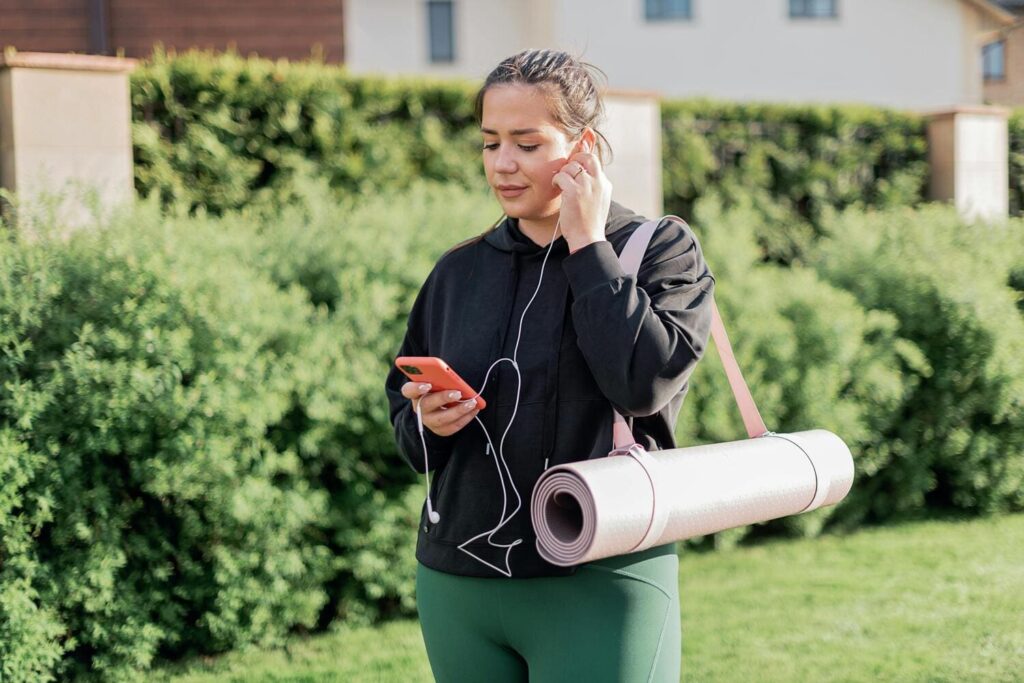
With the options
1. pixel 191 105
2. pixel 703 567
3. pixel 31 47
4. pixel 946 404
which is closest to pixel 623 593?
pixel 703 567

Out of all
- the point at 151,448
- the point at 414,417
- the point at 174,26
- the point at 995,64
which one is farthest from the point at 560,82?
the point at 995,64

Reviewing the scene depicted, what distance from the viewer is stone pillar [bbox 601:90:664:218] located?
8.83 meters

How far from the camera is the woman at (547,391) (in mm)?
2072

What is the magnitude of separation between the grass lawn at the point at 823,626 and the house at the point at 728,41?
64.2ft

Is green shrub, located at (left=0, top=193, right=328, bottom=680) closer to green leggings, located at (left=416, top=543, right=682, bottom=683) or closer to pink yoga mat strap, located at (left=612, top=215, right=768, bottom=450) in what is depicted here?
green leggings, located at (left=416, top=543, right=682, bottom=683)

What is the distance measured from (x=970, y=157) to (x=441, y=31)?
1754 centimetres

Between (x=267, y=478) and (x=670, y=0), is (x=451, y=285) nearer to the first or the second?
(x=267, y=478)

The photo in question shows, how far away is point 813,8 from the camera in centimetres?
2672

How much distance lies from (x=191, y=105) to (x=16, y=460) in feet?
12.6

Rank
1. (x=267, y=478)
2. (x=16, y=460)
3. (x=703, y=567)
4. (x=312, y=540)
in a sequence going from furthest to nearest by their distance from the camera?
1. (x=703, y=567)
2. (x=312, y=540)
3. (x=267, y=478)
4. (x=16, y=460)

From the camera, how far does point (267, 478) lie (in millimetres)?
4879

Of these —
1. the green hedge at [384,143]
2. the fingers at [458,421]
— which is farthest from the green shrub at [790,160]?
the fingers at [458,421]

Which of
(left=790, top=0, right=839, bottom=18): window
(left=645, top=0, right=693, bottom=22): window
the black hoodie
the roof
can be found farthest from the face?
the roof

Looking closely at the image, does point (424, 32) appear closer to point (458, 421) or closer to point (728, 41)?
point (728, 41)
